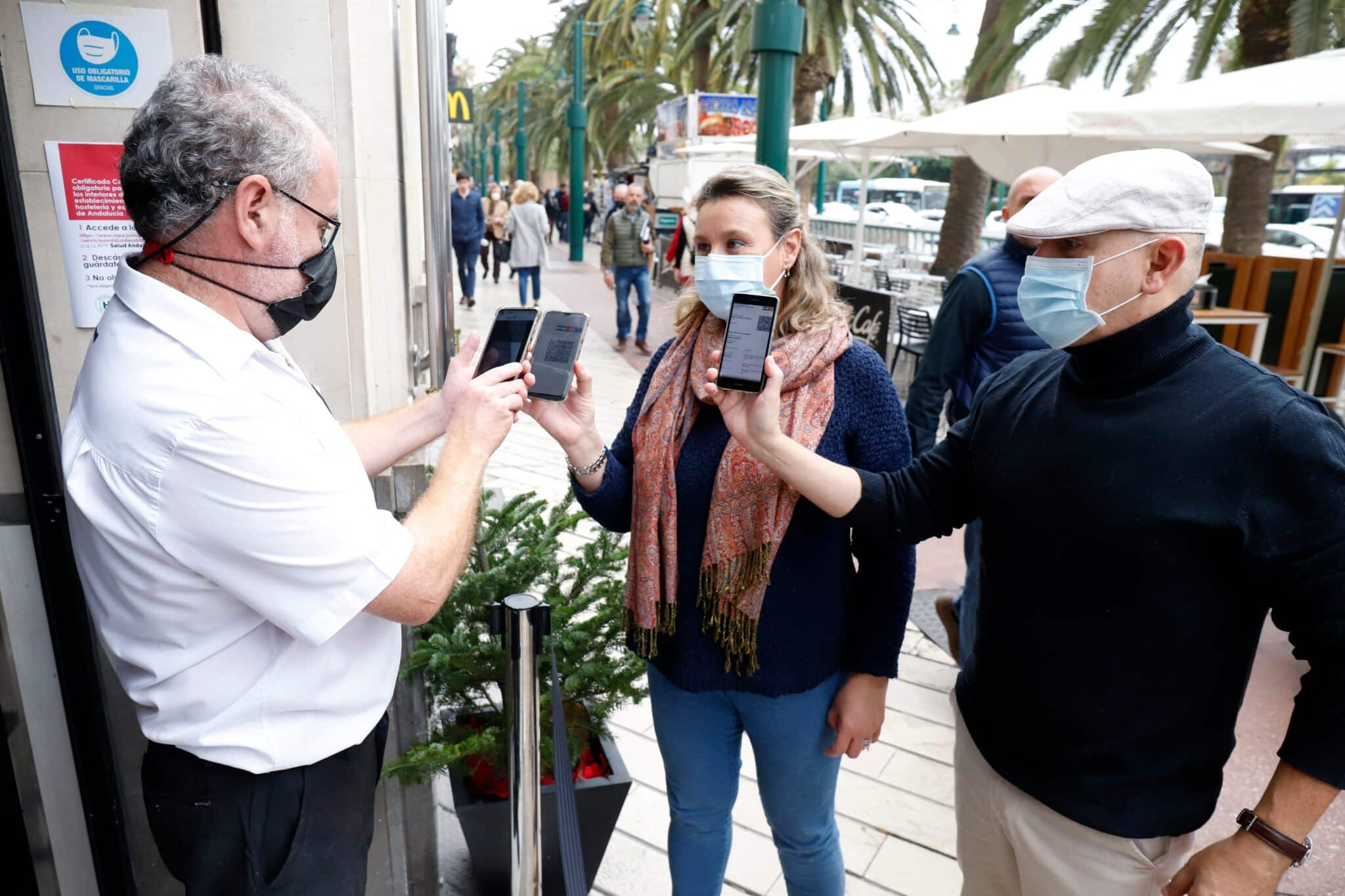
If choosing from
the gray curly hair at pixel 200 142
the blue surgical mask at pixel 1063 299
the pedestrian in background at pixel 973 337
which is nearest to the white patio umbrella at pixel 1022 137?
the pedestrian in background at pixel 973 337

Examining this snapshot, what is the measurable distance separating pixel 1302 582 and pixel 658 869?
2.15 m

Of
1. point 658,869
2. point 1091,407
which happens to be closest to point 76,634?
point 658,869

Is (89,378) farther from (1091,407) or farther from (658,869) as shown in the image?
(658,869)

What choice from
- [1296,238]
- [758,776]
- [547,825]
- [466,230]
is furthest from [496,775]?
[1296,238]

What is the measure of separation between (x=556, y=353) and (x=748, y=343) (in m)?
0.43

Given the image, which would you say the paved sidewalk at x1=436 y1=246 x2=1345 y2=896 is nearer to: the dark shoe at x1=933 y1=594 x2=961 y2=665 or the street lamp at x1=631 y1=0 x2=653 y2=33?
the dark shoe at x1=933 y1=594 x2=961 y2=665

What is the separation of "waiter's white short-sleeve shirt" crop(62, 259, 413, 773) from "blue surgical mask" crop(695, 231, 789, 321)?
2.86ft

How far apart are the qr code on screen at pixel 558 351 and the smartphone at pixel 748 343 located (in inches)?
14.1

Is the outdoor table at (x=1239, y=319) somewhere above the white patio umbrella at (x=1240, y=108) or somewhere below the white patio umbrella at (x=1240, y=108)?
below

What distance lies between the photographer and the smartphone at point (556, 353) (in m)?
1.96

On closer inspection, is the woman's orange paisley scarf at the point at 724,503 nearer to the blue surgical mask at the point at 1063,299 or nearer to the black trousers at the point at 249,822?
the blue surgical mask at the point at 1063,299

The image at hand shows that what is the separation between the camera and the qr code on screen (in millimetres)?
1980

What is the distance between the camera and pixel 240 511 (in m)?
1.31

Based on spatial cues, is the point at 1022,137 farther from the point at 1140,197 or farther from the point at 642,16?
the point at 642,16
